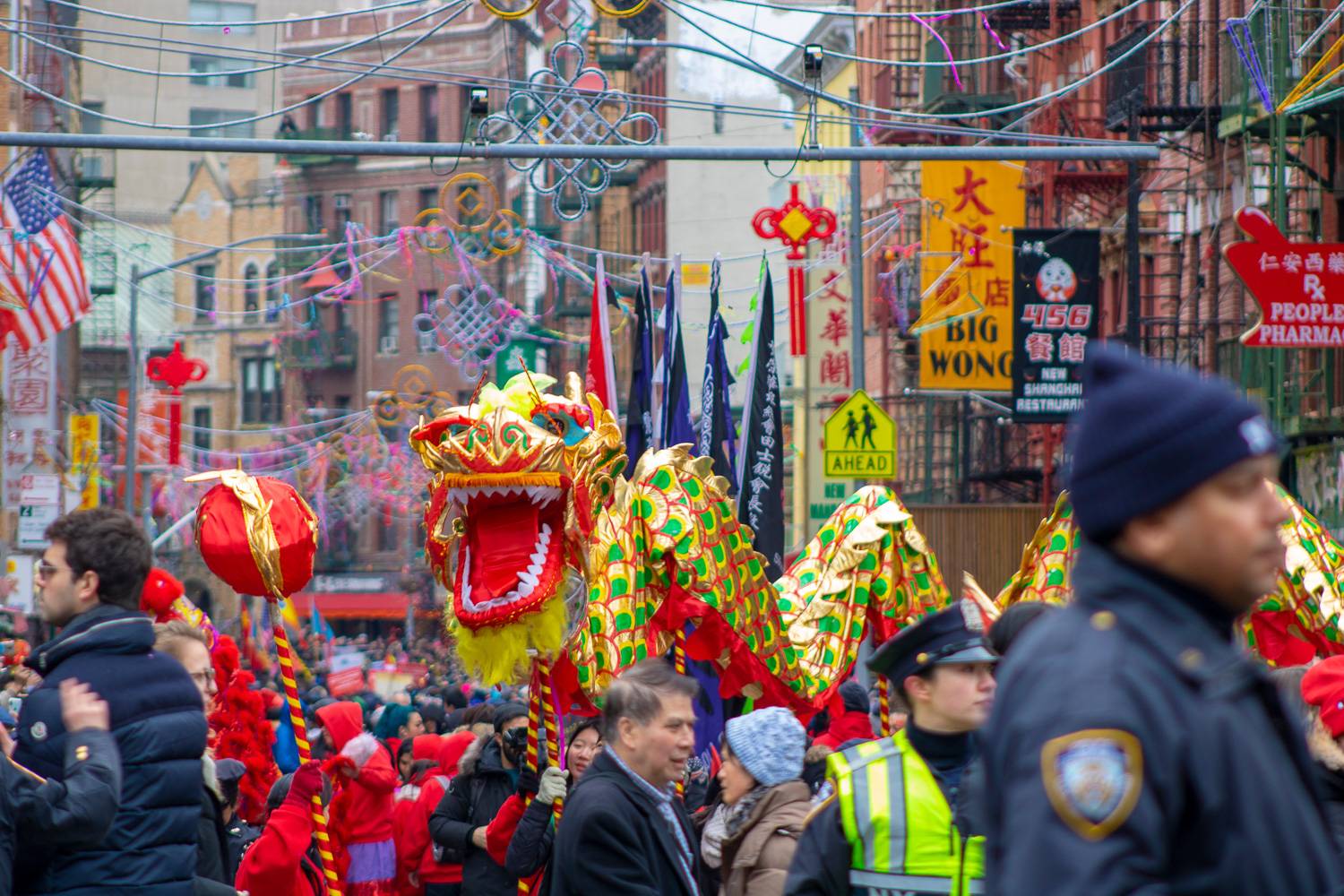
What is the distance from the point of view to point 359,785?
31.3ft

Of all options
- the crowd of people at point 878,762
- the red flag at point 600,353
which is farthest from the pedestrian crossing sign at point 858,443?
the crowd of people at point 878,762

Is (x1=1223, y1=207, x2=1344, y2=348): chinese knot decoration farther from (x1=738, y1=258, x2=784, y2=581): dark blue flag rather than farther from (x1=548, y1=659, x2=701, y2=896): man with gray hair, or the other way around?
(x1=548, y1=659, x2=701, y2=896): man with gray hair

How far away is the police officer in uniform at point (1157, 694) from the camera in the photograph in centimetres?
257

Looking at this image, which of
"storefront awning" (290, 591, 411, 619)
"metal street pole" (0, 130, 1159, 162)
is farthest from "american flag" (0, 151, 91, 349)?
"storefront awning" (290, 591, 411, 619)

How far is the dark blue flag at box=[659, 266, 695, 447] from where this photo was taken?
15875mm

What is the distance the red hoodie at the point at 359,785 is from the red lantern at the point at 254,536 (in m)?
0.95

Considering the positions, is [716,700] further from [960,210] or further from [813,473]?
[813,473]

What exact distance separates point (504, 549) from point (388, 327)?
243ft

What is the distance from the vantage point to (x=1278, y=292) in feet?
57.1

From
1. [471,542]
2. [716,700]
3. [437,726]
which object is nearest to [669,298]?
[437,726]

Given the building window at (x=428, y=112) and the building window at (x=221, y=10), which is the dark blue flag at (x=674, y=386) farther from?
the building window at (x=221, y=10)

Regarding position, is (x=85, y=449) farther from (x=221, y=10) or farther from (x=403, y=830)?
(x=221, y=10)

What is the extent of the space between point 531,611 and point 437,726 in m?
7.53

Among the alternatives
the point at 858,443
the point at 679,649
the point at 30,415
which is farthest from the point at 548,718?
the point at 30,415
